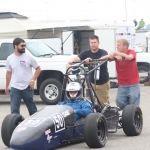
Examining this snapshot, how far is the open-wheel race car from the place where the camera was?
25.5 ft

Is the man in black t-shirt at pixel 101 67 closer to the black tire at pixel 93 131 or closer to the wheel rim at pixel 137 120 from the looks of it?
the wheel rim at pixel 137 120

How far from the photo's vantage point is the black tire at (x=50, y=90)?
1581 cm

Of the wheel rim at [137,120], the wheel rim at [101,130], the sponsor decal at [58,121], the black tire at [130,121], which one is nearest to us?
the sponsor decal at [58,121]

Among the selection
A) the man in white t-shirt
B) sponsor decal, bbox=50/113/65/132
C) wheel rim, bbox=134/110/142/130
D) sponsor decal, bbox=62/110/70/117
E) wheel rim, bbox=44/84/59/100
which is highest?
the man in white t-shirt

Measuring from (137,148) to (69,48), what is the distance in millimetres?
15408

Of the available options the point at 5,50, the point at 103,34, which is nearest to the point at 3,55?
the point at 5,50

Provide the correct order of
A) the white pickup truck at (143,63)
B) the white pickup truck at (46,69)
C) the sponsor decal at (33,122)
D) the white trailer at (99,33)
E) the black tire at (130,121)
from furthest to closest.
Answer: the white pickup truck at (143,63)
the white trailer at (99,33)
the white pickup truck at (46,69)
the black tire at (130,121)
the sponsor decal at (33,122)

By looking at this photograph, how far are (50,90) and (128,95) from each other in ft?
19.5

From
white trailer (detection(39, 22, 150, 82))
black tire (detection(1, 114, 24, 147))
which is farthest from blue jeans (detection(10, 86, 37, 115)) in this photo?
white trailer (detection(39, 22, 150, 82))

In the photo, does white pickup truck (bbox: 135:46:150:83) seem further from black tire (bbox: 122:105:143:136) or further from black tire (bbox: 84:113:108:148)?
black tire (bbox: 84:113:108:148)

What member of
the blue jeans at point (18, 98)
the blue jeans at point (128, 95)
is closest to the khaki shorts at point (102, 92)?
the blue jeans at point (128, 95)

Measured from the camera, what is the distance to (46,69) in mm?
15906

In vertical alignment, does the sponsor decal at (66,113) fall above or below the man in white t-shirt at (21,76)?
below

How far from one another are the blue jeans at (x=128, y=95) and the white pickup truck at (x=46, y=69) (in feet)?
18.2
